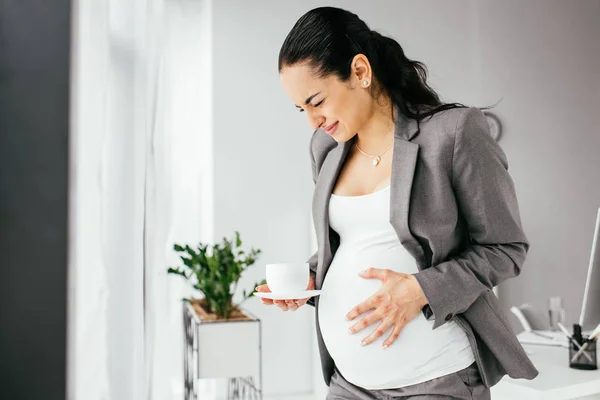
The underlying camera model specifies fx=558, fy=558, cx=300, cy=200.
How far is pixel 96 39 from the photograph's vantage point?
1.43 metres

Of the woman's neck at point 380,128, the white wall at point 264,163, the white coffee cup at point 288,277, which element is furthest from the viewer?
the white wall at point 264,163

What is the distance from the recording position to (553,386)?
1497 millimetres

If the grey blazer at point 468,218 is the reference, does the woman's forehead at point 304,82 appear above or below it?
above

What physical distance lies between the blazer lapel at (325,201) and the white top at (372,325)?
0.07 ft

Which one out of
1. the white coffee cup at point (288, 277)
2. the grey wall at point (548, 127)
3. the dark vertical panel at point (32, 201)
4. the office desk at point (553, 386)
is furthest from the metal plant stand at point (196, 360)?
the grey wall at point (548, 127)

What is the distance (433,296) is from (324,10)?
0.65m

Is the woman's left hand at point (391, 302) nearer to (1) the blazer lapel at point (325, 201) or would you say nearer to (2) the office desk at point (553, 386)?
(1) the blazer lapel at point (325, 201)

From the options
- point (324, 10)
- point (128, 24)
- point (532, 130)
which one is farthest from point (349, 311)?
point (532, 130)

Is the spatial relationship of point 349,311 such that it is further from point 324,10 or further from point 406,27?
point 406,27

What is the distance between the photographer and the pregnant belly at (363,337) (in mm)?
1090

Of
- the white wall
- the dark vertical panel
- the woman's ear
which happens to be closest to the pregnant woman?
the woman's ear

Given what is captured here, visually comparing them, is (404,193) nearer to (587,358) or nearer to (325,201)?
(325,201)

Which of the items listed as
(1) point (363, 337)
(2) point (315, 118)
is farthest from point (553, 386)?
(2) point (315, 118)

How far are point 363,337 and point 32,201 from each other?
83cm
